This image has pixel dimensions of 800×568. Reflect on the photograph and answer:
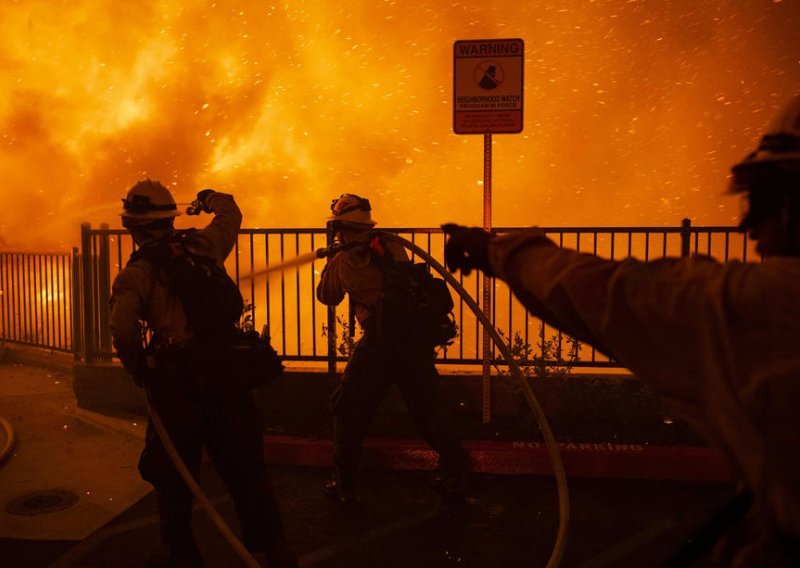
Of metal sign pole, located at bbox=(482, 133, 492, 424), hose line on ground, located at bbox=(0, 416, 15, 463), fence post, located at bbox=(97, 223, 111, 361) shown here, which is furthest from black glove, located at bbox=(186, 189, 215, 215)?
fence post, located at bbox=(97, 223, 111, 361)

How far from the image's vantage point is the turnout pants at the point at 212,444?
11.5 ft

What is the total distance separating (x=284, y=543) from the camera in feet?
11.9

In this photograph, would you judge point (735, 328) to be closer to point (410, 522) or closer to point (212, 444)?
point (212, 444)

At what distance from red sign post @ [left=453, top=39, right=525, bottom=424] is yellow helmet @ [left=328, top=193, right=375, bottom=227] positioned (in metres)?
1.46

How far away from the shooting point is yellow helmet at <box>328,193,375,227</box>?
483 centimetres

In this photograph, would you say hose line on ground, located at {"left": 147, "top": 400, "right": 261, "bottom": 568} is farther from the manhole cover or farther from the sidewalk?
the manhole cover

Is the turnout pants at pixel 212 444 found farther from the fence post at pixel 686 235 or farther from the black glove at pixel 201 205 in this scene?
the fence post at pixel 686 235

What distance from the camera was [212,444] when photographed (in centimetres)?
361

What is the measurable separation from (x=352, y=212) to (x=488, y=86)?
79.2 inches

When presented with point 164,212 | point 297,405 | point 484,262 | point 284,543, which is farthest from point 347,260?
point 484,262

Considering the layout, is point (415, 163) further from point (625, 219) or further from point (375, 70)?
point (625, 219)

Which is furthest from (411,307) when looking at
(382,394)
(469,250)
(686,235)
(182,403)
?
(686,235)

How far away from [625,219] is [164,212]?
41.6 ft

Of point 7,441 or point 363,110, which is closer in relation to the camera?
point 7,441
